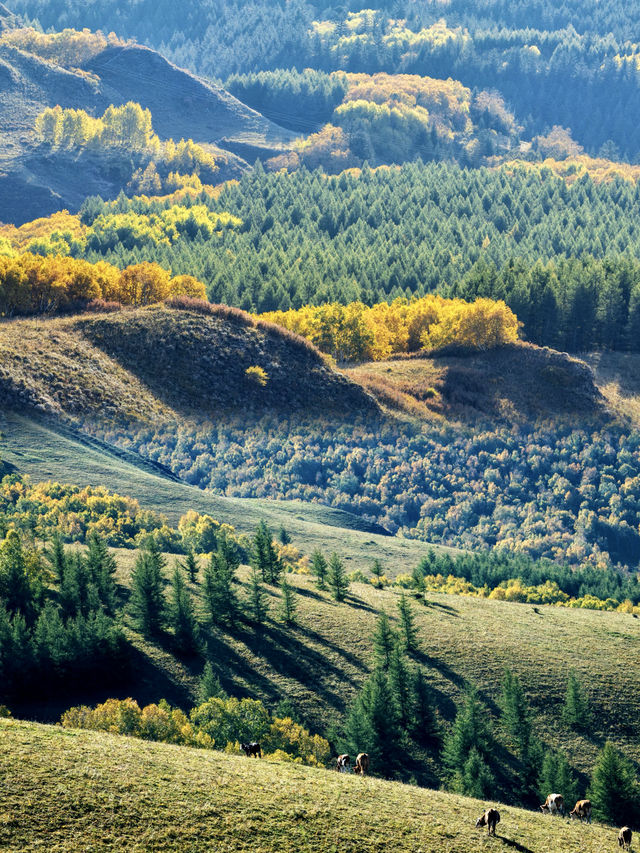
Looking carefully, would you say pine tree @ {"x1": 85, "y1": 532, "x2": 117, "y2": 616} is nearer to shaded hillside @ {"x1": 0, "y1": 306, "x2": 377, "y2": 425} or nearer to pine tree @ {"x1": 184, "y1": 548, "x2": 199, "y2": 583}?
pine tree @ {"x1": 184, "y1": 548, "x2": 199, "y2": 583}

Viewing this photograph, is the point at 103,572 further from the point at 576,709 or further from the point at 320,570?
the point at 576,709

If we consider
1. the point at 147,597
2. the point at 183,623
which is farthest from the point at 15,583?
the point at 183,623

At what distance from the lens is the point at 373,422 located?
179750 millimetres

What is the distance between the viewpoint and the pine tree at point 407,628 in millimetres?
134975

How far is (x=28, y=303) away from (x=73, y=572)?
51.4 m

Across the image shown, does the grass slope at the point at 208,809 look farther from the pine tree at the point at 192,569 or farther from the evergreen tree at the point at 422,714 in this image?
the pine tree at the point at 192,569

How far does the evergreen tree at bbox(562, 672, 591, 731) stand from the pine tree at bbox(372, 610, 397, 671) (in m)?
23.0

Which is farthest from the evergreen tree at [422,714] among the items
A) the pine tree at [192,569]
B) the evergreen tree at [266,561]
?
the pine tree at [192,569]

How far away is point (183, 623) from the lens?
13388 centimetres

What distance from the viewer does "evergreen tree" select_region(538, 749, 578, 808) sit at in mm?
101312

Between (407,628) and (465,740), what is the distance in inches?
1077

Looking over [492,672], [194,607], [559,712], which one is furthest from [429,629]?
[194,607]

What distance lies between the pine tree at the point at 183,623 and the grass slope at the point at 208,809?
2565 inches

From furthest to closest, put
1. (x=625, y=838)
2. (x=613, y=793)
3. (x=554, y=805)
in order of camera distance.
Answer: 1. (x=613, y=793)
2. (x=554, y=805)
3. (x=625, y=838)
